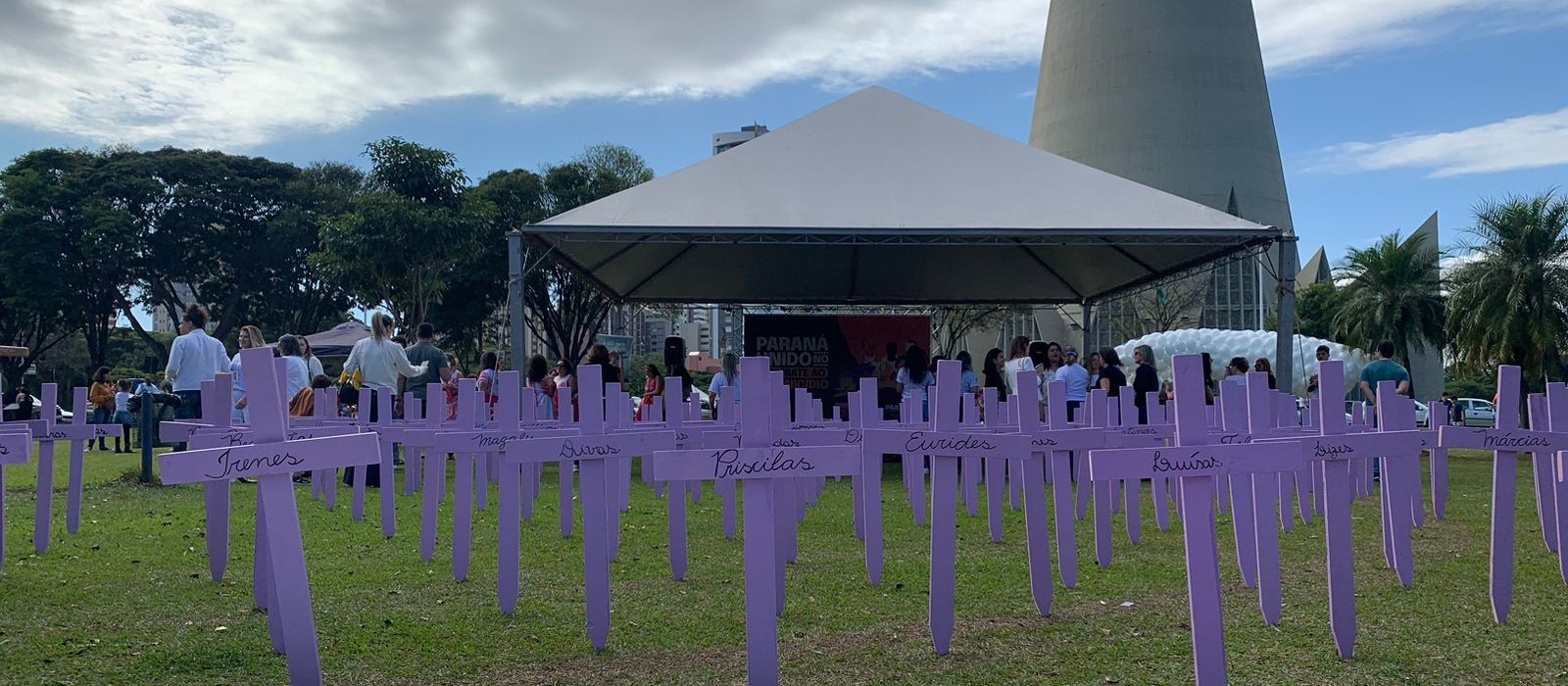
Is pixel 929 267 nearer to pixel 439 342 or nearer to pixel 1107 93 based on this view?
pixel 439 342

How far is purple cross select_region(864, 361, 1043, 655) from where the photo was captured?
4422mm

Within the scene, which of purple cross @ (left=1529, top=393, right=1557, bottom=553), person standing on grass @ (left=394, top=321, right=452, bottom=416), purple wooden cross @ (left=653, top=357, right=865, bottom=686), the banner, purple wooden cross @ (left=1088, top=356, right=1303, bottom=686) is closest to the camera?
purple wooden cross @ (left=1088, top=356, right=1303, bottom=686)

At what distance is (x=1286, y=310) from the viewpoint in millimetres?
12469

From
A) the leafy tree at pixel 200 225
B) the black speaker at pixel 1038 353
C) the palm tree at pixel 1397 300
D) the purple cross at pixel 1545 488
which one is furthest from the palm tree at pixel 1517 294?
the leafy tree at pixel 200 225

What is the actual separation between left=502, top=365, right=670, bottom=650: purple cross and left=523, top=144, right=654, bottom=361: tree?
91.0ft

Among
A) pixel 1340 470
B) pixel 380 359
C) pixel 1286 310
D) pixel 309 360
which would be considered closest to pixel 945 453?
pixel 1340 470

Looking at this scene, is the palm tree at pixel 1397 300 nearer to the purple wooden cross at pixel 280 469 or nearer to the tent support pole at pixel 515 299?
the tent support pole at pixel 515 299

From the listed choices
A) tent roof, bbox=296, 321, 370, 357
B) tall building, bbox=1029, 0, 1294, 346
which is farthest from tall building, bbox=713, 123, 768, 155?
tent roof, bbox=296, 321, 370, 357

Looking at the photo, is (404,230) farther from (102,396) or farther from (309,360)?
(309,360)

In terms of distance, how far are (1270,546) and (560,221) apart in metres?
9.18

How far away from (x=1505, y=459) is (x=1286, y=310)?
762cm

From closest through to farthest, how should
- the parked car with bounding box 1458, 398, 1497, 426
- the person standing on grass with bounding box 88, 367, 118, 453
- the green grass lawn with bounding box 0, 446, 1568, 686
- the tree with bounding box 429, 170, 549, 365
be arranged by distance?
the green grass lawn with bounding box 0, 446, 1568, 686 → the person standing on grass with bounding box 88, 367, 118, 453 → the tree with bounding box 429, 170, 549, 365 → the parked car with bounding box 1458, 398, 1497, 426

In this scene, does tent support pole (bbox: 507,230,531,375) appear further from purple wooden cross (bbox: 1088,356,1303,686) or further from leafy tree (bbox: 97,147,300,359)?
leafy tree (bbox: 97,147,300,359)

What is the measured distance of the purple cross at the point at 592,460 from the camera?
4.41m
